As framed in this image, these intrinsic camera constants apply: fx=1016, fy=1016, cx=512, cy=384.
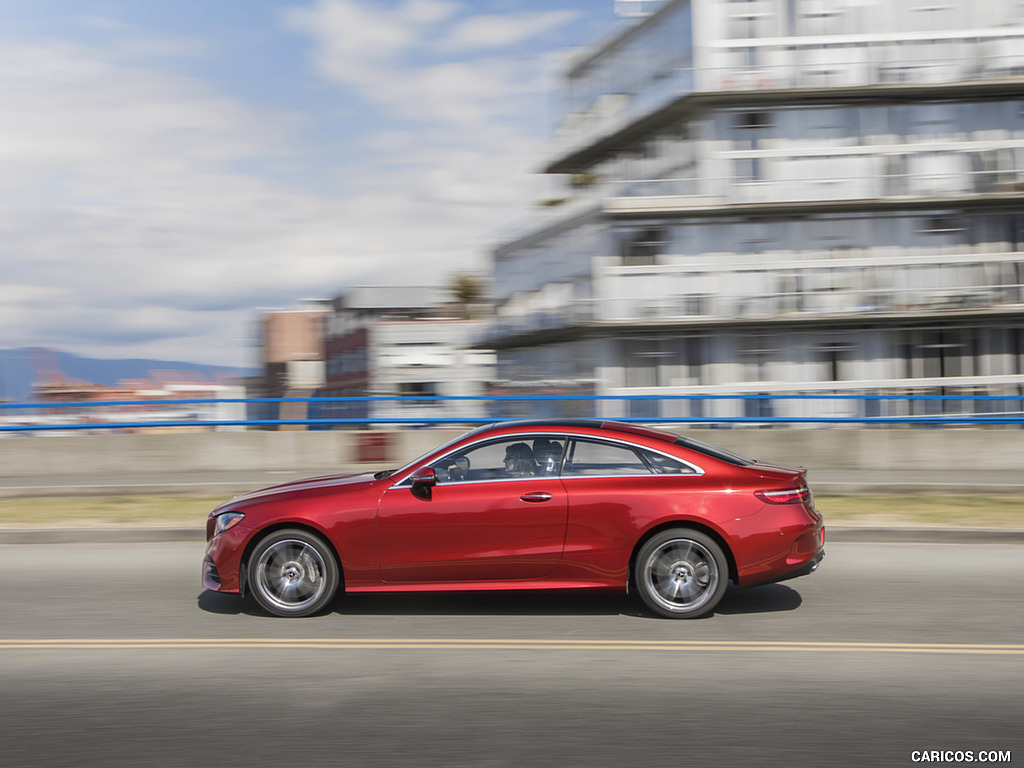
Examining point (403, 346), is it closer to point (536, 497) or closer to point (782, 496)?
point (536, 497)

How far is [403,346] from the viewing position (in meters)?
60.3

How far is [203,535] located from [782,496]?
6.84 metres

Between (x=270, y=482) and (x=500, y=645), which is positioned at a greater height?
(x=270, y=482)

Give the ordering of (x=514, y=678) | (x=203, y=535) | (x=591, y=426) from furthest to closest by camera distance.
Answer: (x=203, y=535), (x=591, y=426), (x=514, y=678)

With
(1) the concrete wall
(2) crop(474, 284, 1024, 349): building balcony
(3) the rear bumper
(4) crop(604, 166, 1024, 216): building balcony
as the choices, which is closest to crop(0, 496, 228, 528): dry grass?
(1) the concrete wall

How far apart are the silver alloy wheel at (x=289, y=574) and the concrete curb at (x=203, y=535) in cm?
425

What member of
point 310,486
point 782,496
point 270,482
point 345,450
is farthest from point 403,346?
point 782,496

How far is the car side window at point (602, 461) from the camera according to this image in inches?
290

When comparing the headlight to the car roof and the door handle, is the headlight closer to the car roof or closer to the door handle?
the car roof

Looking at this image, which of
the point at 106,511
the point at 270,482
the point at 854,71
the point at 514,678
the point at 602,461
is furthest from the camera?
the point at 854,71

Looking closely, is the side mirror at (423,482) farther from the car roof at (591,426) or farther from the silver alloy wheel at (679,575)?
the silver alloy wheel at (679,575)

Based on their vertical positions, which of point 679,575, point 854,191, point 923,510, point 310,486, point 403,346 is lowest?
point 923,510

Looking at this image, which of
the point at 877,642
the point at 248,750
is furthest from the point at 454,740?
the point at 877,642

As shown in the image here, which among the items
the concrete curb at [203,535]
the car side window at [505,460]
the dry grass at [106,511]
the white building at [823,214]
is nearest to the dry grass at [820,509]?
the dry grass at [106,511]
